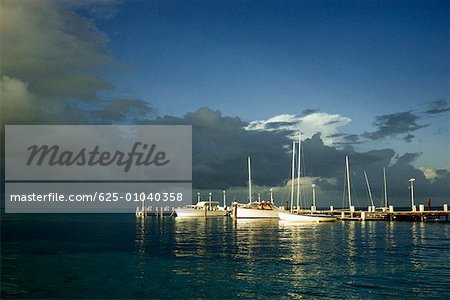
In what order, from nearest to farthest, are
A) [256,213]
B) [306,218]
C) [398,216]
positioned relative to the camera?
[306,218] → [398,216] → [256,213]

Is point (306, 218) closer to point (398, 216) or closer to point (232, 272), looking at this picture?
point (398, 216)

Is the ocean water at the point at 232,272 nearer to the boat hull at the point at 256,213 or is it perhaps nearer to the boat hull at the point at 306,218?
the boat hull at the point at 306,218

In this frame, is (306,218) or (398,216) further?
(398,216)

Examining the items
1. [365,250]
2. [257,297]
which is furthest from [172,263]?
[365,250]

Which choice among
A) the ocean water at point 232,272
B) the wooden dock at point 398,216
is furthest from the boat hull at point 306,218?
the ocean water at point 232,272

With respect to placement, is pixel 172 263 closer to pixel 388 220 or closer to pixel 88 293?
pixel 88 293

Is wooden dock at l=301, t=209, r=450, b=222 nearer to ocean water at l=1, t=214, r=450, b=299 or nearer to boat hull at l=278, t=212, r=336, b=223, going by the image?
boat hull at l=278, t=212, r=336, b=223

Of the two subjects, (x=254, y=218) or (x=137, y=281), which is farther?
(x=254, y=218)

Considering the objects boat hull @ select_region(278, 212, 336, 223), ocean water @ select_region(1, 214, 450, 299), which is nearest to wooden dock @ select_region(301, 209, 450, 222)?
boat hull @ select_region(278, 212, 336, 223)

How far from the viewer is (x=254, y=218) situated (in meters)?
112

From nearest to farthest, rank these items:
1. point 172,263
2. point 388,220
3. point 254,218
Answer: point 172,263, point 388,220, point 254,218

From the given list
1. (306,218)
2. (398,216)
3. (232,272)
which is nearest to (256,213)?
(306,218)

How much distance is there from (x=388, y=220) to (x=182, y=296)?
8180 centimetres

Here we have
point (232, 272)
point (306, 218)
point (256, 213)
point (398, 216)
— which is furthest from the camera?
point (256, 213)
